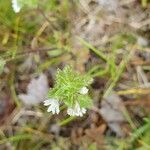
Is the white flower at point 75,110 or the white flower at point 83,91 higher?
the white flower at point 83,91

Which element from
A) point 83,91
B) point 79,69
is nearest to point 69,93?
point 83,91

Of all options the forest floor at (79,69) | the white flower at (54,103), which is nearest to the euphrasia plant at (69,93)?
the white flower at (54,103)

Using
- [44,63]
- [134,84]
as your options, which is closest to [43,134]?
[44,63]

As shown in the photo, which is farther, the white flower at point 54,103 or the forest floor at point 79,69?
the forest floor at point 79,69

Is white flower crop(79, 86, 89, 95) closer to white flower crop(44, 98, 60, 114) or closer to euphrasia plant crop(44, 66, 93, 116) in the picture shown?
euphrasia plant crop(44, 66, 93, 116)

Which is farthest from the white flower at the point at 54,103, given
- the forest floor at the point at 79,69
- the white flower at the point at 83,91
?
the forest floor at the point at 79,69

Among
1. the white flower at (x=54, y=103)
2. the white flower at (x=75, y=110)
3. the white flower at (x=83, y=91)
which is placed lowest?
the white flower at (x=75, y=110)

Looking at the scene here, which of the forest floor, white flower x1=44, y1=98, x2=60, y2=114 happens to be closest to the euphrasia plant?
white flower x1=44, y1=98, x2=60, y2=114

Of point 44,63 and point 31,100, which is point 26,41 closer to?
point 44,63

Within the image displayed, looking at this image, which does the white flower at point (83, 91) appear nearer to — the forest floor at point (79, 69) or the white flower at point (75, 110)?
the white flower at point (75, 110)
